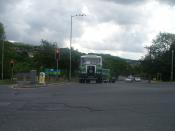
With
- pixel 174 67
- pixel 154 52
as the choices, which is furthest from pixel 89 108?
pixel 154 52

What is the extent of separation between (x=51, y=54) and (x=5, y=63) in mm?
10954

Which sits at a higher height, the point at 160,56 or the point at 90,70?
the point at 160,56

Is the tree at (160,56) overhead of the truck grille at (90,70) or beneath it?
overhead

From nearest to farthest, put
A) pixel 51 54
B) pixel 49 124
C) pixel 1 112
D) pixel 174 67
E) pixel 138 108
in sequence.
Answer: pixel 49 124 → pixel 1 112 → pixel 138 108 → pixel 51 54 → pixel 174 67

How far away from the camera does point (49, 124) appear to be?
12930 millimetres

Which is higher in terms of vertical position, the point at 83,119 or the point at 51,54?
the point at 51,54

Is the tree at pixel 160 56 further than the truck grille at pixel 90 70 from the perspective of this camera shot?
Yes

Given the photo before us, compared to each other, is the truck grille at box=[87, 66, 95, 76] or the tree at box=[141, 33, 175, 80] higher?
the tree at box=[141, 33, 175, 80]

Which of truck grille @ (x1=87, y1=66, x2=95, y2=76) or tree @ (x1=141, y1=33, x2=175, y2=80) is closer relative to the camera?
truck grille @ (x1=87, y1=66, x2=95, y2=76)

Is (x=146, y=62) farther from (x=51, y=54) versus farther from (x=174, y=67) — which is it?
(x=51, y=54)

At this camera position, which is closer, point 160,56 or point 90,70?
point 90,70

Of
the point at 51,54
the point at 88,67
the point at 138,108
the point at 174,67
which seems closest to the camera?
the point at 138,108

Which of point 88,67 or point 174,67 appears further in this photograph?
point 174,67

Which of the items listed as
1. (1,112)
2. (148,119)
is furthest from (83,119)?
(1,112)
